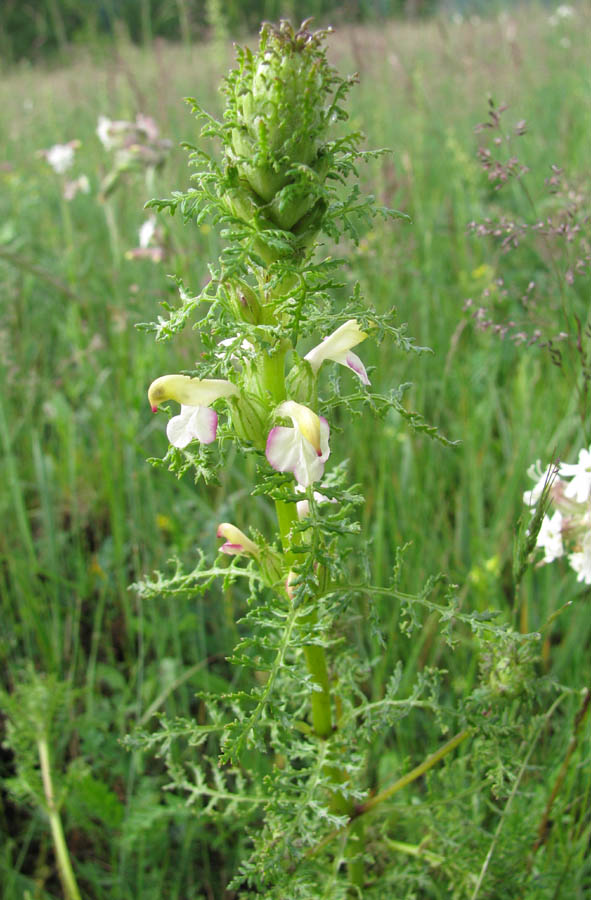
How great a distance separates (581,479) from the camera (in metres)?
1.30

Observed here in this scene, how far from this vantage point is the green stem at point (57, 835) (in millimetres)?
1571

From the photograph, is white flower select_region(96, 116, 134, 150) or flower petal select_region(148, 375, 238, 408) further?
white flower select_region(96, 116, 134, 150)

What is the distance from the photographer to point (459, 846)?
4.33ft

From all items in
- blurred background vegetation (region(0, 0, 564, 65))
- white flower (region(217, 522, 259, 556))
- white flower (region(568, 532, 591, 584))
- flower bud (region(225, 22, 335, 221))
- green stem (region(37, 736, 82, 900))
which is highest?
blurred background vegetation (region(0, 0, 564, 65))

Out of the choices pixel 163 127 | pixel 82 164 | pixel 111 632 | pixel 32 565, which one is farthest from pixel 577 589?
pixel 82 164

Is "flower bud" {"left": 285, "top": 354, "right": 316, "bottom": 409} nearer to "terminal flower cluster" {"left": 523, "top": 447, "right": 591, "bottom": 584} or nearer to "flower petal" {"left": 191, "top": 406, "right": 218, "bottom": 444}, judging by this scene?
"flower petal" {"left": 191, "top": 406, "right": 218, "bottom": 444}

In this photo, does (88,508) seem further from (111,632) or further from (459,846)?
(459,846)

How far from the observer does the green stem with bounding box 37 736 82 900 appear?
1.57m

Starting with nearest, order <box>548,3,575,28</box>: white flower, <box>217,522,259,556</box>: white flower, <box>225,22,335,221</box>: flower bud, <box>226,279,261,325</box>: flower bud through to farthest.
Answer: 1. <box>225,22,335,221</box>: flower bud
2. <box>226,279,261,325</box>: flower bud
3. <box>217,522,259,556</box>: white flower
4. <box>548,3,575,28</box>: white flower

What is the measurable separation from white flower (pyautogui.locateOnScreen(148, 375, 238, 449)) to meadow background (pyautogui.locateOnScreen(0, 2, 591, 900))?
0.38 meters

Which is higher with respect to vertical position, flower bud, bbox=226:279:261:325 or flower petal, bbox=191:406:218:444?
flower bud, bbox=226:279:261:325

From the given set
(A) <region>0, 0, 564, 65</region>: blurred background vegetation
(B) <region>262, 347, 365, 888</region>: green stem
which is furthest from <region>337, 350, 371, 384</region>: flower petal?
(A) <region>0, 0, 564, 65</region>: blurred background vegetation

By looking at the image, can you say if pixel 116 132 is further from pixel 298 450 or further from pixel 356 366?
pixel 298 450

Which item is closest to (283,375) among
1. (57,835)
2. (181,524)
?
(57,835)
